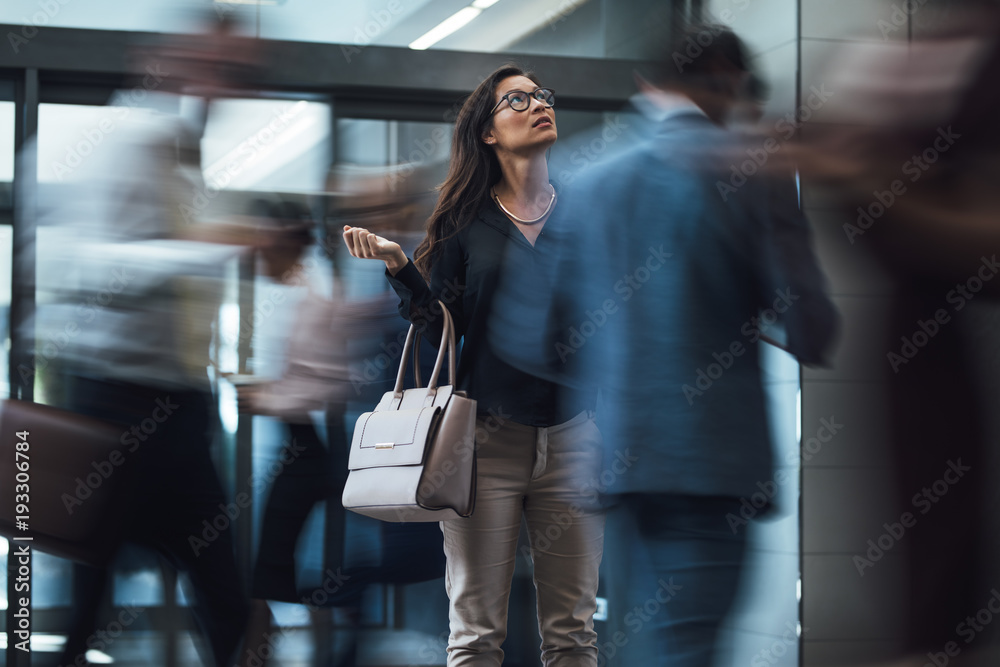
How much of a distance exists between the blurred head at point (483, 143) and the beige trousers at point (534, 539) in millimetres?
512

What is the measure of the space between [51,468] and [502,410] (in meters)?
1.30

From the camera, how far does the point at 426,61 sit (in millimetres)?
3967

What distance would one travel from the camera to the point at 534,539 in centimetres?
237

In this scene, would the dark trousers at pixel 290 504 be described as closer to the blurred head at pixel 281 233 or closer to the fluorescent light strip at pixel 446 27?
the blurred head at pixel 281 233

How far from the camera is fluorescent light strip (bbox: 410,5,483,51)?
3.98 metres

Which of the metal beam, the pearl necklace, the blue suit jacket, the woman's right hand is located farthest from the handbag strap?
the metal beam

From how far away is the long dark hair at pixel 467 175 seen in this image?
249 centimetres

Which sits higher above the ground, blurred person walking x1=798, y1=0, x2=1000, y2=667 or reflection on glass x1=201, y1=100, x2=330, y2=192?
reflection on glass x1=201, y1=100, x2=330, y2=192

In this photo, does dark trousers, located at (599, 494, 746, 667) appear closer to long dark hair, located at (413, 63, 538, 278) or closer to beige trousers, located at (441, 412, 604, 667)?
beige trousers, located at (441, 412, 604, 667)

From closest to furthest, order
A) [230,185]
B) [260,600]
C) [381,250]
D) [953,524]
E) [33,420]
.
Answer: [953,524] < [381,250] < [33,420] < [260,600] < [230,185]

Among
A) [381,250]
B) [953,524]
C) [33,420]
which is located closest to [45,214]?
[33,420]

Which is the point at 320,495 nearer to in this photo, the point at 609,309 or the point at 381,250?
the point at 381,250

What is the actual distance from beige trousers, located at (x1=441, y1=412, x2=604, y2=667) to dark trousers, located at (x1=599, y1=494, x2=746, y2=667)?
0.59m

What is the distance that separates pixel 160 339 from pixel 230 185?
120 centimetres
